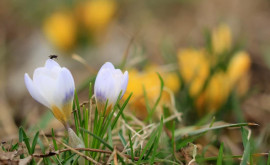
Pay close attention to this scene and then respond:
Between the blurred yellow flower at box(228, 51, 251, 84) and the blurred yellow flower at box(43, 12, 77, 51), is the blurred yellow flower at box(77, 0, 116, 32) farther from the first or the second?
the blurred yellow flower at box(228, 51, 251, 84)

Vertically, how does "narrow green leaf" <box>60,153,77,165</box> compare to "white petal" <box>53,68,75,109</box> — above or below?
below

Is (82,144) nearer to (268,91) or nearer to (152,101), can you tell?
(152,101)

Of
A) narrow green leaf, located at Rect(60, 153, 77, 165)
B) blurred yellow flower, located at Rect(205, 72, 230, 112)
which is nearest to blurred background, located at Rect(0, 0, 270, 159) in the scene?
blurred yellow flower, located at Rect(205, 72, 230, 112)

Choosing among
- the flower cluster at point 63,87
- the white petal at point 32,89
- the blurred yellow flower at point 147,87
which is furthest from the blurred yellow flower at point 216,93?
the white petal at point 32,89

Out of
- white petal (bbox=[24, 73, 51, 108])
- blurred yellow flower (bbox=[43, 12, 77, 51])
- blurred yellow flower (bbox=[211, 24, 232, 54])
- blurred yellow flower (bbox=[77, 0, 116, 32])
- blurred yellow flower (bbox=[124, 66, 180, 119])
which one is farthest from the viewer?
blurred yellow flower (bbox=[77, 0, 116, 32])

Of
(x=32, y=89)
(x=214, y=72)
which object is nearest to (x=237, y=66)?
(x=214, y=72)
